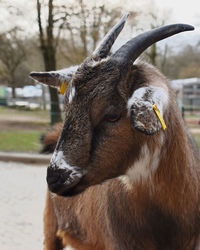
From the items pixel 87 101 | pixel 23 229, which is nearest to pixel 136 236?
pixel 87 101

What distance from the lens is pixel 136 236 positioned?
240cm

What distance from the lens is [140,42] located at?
224cm

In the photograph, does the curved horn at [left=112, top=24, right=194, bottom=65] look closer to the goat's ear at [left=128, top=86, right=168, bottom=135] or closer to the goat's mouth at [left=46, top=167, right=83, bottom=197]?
the goat's ear at [left=128, top=86, right=168, bottom=135]

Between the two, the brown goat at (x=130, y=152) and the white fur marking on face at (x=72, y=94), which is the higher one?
the white fur marking on face at (x=72, y=94)

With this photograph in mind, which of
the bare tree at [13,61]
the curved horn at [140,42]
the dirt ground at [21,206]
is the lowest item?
the dirt ground at [21,206]

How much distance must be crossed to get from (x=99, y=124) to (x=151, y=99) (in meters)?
0.39

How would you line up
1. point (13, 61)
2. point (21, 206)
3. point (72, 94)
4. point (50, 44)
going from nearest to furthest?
point (72, 94) < point (21, 206) < point (50, 44) < point (13, 61)

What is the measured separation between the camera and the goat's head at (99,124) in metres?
2.07

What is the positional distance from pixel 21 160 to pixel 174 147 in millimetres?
6854

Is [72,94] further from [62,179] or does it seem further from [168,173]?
[168,173]

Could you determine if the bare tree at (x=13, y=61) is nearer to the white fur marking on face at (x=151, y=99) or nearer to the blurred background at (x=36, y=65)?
the blurred background at (x=36, y=65)

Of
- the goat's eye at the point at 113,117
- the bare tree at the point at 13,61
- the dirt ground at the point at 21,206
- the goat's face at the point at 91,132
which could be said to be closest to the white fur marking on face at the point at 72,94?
the goat's face at the point at 91,132

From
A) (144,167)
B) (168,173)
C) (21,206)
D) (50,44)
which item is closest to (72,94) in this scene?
(144,167)

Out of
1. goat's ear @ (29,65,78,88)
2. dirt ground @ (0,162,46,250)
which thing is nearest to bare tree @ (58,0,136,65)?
dirt ground @ (0,162,46,250)
